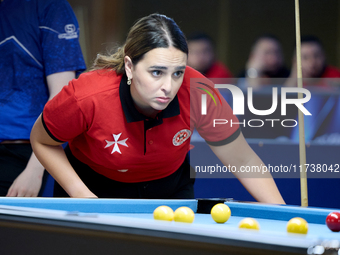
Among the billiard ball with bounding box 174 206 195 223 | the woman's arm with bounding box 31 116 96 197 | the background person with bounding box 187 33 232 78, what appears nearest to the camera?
the billiard ball with bounding box 174 206 195 223

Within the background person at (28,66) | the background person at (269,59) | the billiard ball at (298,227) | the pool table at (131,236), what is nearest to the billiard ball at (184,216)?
the pool table at (131,236)

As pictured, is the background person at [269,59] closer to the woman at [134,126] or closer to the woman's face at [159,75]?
the woman at [134,126]

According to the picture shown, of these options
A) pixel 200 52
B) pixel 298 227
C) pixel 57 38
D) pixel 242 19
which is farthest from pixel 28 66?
pixel 242 19

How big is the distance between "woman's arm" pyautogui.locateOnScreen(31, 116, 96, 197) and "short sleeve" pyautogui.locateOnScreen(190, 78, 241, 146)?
54cm

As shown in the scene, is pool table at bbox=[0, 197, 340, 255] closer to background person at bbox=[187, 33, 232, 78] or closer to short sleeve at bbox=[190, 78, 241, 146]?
short sleeve at bbox=[190, 78, 241, 146]

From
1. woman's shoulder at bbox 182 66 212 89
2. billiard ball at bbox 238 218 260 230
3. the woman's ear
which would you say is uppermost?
the woman's ear

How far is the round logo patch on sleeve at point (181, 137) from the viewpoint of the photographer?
1743mm

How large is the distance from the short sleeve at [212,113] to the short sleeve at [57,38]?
2.03 ft

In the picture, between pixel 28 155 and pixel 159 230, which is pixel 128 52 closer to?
pixel 28 155

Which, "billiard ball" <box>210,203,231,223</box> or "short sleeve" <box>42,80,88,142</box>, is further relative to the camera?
"short sleeve" <box>42,80,88,142</box>

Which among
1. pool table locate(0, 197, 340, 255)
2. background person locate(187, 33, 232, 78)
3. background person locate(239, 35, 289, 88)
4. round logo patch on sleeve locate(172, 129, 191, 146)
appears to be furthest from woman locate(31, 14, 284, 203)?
background person locate(187, 33, 232, 78)

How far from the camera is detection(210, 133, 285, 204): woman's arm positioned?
68.8 inches

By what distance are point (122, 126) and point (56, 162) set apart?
1.01ft

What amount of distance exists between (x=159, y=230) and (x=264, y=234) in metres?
0.23
